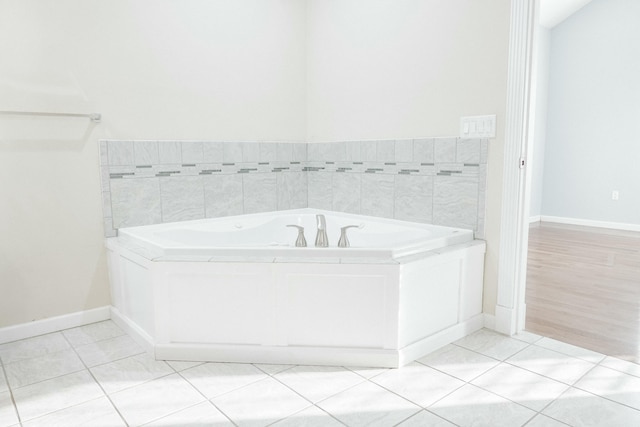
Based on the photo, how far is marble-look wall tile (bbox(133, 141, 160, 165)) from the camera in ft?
9.07

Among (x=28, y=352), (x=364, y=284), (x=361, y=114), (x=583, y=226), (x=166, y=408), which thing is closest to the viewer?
(x=166, y=408)

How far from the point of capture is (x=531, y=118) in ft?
7.81

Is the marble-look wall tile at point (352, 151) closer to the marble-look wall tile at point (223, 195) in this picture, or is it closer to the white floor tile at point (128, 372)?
the marble-look wall tile at point (223, 195)

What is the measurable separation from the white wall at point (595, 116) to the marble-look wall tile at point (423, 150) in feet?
12.7

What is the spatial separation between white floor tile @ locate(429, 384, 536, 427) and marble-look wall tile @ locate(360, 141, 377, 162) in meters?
1.65

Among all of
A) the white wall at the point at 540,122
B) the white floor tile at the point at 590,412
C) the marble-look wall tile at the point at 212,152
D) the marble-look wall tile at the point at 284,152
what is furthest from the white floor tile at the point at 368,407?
the white wall at the point at 540,122

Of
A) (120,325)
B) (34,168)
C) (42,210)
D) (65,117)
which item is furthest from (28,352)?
(65,117)

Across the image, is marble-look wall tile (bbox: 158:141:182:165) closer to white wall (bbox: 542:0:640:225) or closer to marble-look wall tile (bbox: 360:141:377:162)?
marble-look wall tile (bbox: 360:141:377:162)

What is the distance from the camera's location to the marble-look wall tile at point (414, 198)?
2820mm

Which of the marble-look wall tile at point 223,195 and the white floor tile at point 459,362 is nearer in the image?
the white floor tile at point 459,362

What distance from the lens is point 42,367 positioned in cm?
214

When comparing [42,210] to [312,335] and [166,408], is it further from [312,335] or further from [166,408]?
[312,335]

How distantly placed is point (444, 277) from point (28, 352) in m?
2.09

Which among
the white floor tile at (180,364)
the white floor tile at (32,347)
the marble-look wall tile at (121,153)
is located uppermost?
the marble-look wall tile at (121,153)
